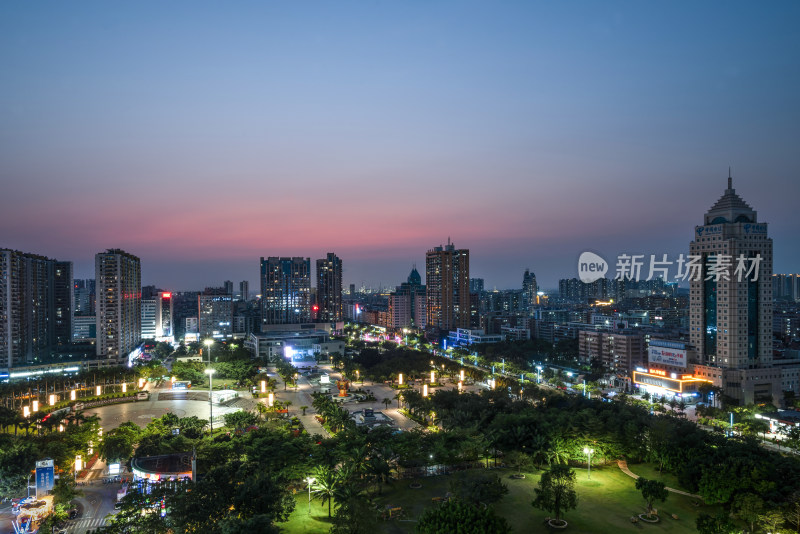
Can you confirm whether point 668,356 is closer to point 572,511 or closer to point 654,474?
point 654,474

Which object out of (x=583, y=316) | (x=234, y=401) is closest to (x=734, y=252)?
(x=234, y=401)

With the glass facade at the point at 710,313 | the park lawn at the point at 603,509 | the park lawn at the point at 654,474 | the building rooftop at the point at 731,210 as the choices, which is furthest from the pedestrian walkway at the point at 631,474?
the building rooftop at the point at 731,210

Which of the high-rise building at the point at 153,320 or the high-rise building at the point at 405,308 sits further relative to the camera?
the high-rise building at the point at 405,308

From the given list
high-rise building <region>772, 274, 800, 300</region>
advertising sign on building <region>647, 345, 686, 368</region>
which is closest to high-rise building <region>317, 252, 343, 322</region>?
advertising sign on building <region>647, 345, 686, 368</region>

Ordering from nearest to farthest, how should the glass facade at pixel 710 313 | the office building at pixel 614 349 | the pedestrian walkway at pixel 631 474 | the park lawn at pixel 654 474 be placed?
1. the pedestrian walkway at pixel 631 474
2. the park lawn at pixel 654 474
3. the glass facade at pixel 710 313
4. the office building at pixel 614 349

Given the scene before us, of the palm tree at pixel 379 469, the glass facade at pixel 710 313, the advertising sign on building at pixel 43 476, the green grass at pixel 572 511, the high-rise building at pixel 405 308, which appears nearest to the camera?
the green grass at pixel 572 511

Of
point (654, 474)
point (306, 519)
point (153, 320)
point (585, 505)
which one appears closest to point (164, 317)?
point (153, 320)

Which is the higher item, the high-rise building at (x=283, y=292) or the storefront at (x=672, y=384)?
the high-rise building at (x=283, y=292)

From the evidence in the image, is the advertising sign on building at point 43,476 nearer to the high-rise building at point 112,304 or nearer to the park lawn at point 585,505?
the park lawn at point 585,505

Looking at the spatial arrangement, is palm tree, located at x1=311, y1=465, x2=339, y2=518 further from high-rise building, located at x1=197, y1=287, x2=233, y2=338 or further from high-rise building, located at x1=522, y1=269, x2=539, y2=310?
high-rise building, located at x1=522, y1=269, x2=539, y2=310
